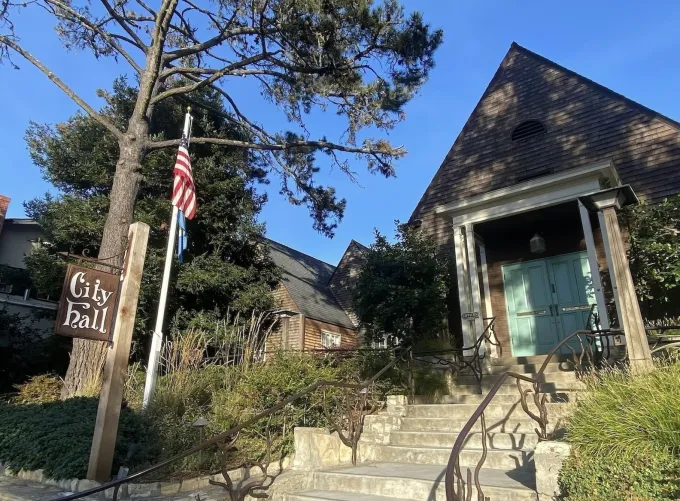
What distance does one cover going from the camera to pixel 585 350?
544 cm

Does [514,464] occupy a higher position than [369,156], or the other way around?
[369,156]

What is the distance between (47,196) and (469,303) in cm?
1224

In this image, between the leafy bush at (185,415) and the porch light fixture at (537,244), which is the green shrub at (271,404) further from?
the porch light fixture at (537,244)

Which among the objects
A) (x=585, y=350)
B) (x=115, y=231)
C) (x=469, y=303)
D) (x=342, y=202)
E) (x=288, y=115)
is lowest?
(x=585, y=350)

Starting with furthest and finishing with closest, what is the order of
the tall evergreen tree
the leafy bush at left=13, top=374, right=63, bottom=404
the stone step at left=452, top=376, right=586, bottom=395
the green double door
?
the tall evergreen tree < the green double door < the leafy bush at left=13, top=374, right=63, bottom=404 < the stone step at left=452, top=376, right=586, bottom=395

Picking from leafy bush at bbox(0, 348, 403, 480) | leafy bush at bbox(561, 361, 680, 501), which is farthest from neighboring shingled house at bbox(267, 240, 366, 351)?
leafy bush at bbox(561, 361, 680, 501)

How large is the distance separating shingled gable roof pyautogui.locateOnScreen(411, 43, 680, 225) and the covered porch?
105 cm

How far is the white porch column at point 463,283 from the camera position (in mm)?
8633

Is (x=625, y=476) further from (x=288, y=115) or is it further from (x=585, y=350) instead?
(x=288, y=115)

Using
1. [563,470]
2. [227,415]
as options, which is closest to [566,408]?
[563,470]

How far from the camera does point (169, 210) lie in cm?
1202

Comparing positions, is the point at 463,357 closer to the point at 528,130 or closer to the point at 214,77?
the point at 528,130

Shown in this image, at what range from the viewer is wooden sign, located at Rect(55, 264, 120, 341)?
442cm

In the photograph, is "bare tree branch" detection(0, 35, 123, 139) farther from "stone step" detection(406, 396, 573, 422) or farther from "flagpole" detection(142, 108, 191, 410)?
"stone step" detection(406, 396, 573, 422)
